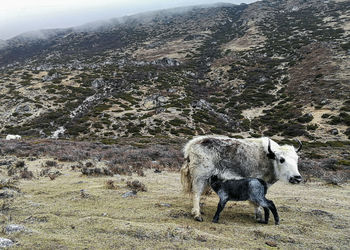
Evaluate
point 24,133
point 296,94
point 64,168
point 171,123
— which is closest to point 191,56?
point 296,94

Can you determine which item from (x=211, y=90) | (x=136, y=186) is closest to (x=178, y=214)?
(x=136, y=186)

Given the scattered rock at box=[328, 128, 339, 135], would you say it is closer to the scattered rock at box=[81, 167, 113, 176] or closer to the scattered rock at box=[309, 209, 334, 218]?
→ the scattered rock at box=[309, 209, 334, 218]

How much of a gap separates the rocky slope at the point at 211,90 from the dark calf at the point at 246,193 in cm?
2715

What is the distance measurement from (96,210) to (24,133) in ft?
115

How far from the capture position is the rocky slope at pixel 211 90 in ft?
117

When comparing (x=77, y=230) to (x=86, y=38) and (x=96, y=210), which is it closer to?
(x=96, y=210)

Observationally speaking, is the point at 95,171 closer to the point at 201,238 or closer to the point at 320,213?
the point at 201,238

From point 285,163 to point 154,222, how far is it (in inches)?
129

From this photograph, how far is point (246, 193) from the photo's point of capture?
527 cm

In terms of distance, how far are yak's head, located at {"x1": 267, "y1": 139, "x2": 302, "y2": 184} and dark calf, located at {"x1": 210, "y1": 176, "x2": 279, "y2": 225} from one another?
514mm

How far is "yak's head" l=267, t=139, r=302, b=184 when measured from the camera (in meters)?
5.32

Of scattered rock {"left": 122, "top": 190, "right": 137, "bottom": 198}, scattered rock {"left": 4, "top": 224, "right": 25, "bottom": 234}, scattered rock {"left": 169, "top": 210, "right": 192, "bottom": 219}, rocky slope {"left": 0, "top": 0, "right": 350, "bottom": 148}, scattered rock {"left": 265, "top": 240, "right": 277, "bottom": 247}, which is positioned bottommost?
rocky slope {"left": 0, "top": 0, "right": 350, "bottom": 148}

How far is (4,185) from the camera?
7.12 metres

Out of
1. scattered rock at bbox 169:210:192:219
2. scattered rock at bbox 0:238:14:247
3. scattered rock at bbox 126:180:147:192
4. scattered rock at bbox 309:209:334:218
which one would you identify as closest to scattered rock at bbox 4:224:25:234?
scattered rock at bbox 0:238:14:247
